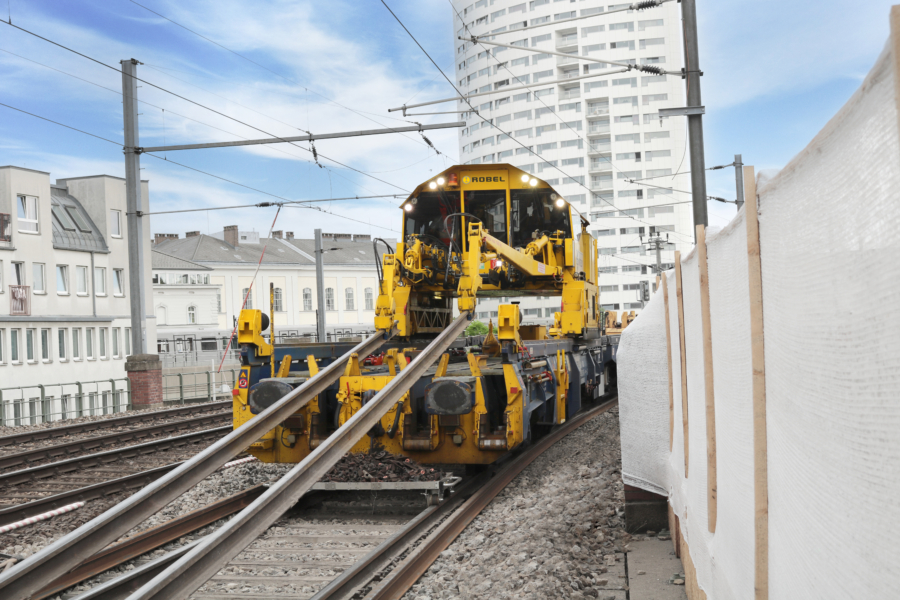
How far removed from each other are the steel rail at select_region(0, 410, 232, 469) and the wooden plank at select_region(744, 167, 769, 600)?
38.7ft

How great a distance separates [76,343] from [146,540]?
35.3m

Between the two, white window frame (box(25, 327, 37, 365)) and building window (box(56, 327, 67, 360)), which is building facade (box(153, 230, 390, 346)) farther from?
white window frame (box(25, 327, 37, 365))

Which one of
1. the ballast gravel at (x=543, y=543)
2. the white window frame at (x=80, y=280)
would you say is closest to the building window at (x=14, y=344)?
the white window frame at (x=80, y=280)

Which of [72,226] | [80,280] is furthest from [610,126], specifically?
[80,280]

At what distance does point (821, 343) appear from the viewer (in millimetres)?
1857

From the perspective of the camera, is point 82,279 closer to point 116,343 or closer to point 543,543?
point 116,343

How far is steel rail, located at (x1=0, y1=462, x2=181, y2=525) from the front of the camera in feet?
27.1

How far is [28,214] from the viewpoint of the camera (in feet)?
121

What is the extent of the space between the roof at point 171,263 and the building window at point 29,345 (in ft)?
78.7

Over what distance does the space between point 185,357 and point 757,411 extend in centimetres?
5097

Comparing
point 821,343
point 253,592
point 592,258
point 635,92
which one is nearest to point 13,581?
point 253,592

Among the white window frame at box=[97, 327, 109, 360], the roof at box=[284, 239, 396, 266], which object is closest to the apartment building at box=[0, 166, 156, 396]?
the white window frame at box=[97, 327, 109, 360]

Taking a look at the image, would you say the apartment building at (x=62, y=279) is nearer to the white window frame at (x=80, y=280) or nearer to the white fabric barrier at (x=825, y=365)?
the white window frame at (x=80, y=280)

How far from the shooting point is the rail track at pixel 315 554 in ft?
18.2
